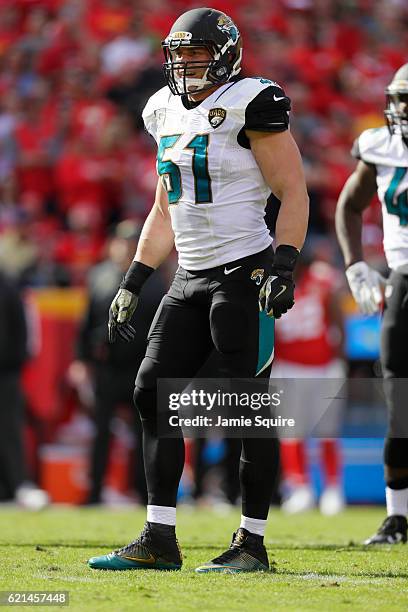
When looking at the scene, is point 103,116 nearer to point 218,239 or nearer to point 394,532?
point 394,532

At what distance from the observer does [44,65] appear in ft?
41.2

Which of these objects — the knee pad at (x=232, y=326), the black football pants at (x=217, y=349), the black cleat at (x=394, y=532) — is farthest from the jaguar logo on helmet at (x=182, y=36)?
the black cleat at (x=394, y=532)

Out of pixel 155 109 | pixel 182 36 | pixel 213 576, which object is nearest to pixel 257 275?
pixel 155 109

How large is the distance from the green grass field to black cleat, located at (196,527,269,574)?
59mm

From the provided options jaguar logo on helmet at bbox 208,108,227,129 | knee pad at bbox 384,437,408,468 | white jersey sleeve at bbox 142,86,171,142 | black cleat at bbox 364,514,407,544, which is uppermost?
white jersey sleeve at bbox 142,86,171,142

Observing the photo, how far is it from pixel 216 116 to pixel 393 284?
1353mm

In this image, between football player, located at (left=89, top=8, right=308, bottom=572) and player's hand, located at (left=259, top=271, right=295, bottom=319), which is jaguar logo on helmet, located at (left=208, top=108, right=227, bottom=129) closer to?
football player, located at (left=89, top=8, right=308, bottom=572)

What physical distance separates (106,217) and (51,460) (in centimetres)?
273

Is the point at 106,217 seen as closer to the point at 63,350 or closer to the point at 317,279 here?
the point at 63,350

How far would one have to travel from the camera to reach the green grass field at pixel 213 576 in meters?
3.43

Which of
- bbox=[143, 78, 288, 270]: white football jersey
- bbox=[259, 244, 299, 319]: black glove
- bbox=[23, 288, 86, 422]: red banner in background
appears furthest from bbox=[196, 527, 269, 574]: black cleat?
bbox=[23, 288, 86, 422]: red banner in background

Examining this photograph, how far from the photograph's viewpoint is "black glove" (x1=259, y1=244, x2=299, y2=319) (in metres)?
3.94

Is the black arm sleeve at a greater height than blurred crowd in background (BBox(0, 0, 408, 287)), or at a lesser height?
lesser

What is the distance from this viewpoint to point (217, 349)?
4.16 metres
